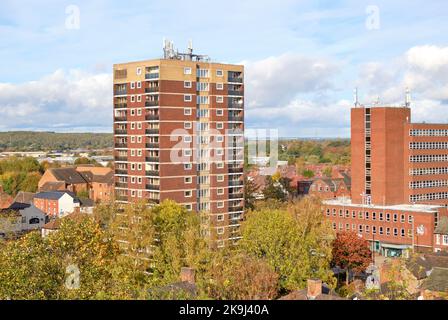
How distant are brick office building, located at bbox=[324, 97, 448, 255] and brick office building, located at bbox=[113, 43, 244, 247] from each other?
1592 centimetres

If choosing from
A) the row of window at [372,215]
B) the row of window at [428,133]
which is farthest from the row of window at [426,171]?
the row of window at [372,215]

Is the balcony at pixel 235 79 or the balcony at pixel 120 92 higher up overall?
the balcony at pixel 235 79

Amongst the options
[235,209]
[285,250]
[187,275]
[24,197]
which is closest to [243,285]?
[187,275]

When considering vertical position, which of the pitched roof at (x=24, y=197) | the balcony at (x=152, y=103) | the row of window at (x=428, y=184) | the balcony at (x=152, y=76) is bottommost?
the pitched roof at (x=24, y=197)

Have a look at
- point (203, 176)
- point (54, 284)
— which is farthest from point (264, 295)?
point (203, 176)

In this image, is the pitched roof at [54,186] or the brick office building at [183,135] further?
the pitched roof at [54,186]

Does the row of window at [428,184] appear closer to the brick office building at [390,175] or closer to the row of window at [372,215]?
the brick office building at [390,175]

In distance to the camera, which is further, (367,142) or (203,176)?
(367,142)

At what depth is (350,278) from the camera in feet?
167

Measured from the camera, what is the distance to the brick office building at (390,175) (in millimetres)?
65250
